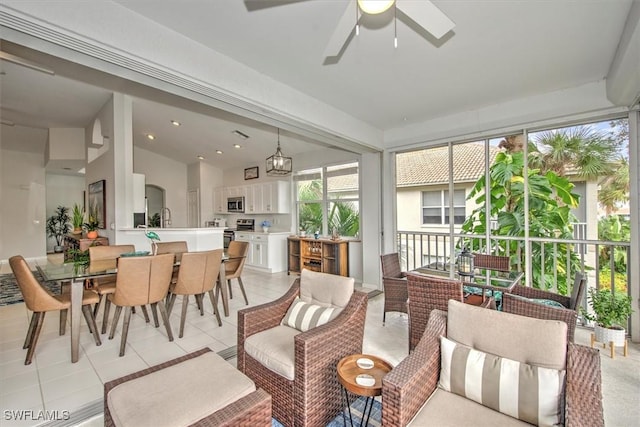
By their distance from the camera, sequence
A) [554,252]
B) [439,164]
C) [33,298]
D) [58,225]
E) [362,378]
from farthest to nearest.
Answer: [58,225], [439,164], [554,252], [33,298], [362,378]

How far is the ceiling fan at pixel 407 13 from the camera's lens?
1.49 m

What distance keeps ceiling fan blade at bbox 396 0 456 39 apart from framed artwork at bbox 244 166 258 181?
6503mm

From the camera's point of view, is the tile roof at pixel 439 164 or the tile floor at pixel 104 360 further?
the tile roof at pixel 439 164

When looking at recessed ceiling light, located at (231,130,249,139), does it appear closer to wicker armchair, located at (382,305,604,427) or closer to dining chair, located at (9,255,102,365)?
dining chair, located at (9,255,102,365)

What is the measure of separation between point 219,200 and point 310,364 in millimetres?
7788

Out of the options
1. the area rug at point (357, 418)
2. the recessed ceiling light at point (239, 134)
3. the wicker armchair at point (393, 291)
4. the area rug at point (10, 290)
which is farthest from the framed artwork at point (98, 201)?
the area rug at point (357, 418)

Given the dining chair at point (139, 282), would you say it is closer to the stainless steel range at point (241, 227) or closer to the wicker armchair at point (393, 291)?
the wicker armchair at point (393, 291)

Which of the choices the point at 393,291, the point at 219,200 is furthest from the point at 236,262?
the point at 219,200

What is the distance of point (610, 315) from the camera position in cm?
276

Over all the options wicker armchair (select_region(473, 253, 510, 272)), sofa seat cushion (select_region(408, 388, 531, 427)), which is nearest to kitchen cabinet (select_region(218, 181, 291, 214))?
wicker armchair (select_region(473, 253, 510, 272))

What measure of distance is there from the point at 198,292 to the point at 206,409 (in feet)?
7.58

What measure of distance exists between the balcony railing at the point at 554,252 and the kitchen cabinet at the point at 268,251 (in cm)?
322

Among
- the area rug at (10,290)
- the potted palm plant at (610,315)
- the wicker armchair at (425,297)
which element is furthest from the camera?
the area rug at (10,290)

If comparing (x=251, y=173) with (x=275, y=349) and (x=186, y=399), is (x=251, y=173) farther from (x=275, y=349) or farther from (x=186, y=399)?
(x=186, y=399)
